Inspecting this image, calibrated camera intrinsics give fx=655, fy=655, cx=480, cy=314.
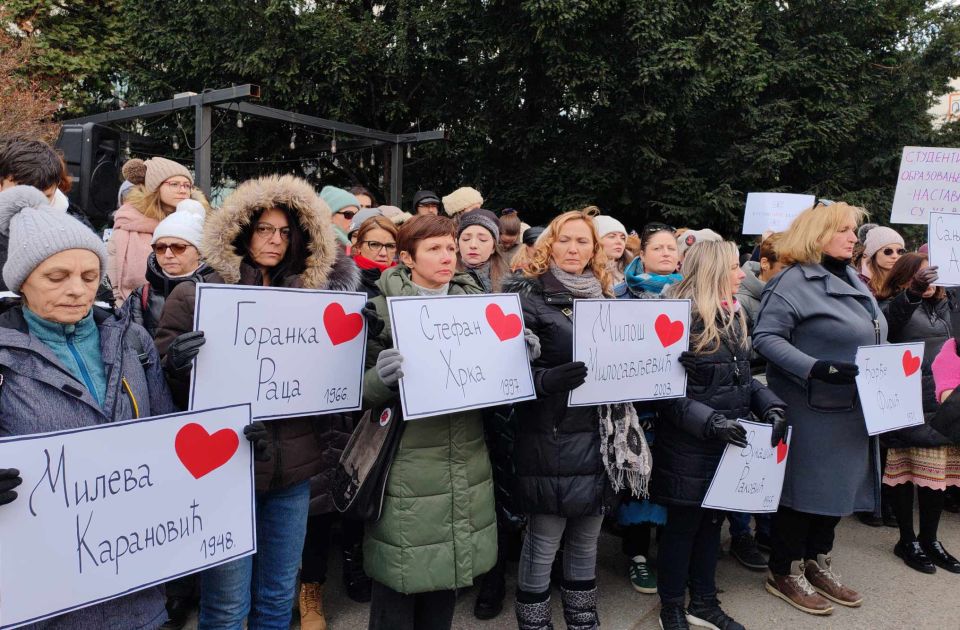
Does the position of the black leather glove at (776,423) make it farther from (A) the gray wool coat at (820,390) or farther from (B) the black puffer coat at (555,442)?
(B) the black puffer coat at (555,442)

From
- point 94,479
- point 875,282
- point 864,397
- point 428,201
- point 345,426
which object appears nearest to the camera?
point 94,479

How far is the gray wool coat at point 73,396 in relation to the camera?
1.73m

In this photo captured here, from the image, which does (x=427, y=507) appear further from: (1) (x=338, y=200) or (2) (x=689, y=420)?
(1) (x=338, y=200)

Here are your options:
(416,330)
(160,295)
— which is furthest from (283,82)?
(416,330)

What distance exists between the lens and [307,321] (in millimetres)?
2436

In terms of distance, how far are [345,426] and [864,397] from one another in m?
2.74

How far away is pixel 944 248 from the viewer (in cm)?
434

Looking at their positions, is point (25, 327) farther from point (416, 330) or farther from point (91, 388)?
point (416, 330)

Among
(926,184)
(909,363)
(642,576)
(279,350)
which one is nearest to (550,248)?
(279,350)

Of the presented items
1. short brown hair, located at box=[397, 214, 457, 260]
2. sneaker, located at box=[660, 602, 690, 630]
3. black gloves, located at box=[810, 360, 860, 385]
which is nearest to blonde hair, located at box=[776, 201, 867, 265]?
black gloves, located at box=[810, 360, 860, 385]

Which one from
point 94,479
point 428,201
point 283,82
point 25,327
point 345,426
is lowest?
point 345,426

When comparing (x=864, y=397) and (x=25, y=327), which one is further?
(x=864, y=397)

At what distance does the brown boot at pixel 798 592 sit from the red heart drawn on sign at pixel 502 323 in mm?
2362

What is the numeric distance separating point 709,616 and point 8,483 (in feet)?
10.4
